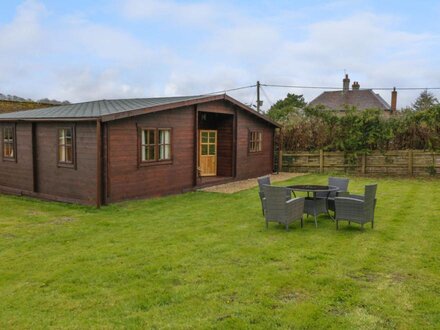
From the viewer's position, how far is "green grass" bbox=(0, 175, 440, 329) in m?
3.74

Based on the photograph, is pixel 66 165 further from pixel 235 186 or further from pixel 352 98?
pixel 352 98

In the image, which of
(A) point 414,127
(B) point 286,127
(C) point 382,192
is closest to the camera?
(C) point 382,192

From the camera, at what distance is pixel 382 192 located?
38.5ft

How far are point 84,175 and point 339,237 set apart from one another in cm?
635

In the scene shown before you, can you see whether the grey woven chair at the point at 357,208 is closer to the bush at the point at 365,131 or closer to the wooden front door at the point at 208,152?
the wooden front door at the point at 208,152

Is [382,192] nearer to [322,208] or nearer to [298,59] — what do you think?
[322,208]

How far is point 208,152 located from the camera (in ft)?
50.2

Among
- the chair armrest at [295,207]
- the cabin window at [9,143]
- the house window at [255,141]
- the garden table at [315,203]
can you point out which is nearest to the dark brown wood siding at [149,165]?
the house window at [255,141]

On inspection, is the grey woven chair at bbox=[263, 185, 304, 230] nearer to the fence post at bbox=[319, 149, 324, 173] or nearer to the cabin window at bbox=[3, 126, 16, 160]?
the cabin window at bbox=[3, 126, 16, 160]

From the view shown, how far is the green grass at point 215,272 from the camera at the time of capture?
12.3 ft

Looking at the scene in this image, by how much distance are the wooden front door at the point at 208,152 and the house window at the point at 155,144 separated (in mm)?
3453

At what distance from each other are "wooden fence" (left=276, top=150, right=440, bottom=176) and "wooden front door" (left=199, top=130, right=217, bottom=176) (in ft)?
14.2

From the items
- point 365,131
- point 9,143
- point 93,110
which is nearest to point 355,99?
point 365,131

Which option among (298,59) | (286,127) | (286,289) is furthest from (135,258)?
(298,59)
